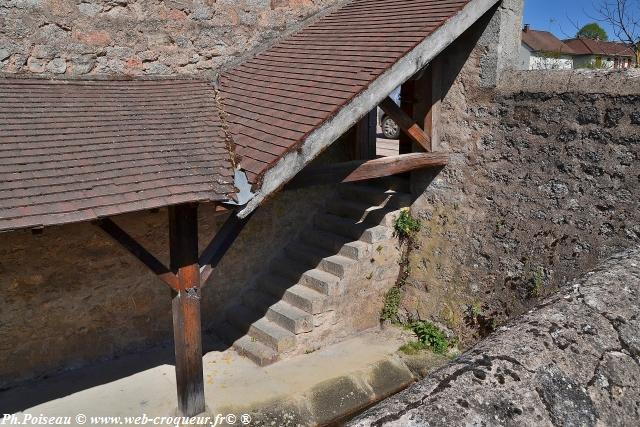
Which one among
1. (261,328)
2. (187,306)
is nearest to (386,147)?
(261,328)

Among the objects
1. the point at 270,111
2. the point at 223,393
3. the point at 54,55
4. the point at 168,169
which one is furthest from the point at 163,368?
the point at 54,55

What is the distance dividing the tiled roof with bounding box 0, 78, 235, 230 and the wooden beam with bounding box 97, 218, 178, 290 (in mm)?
416

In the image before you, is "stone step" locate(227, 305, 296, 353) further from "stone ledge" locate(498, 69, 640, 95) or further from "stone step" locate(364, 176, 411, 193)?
"stone ledge" locate(498, 69, 640, 95)

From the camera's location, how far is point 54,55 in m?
4.86

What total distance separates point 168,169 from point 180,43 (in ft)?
7.18


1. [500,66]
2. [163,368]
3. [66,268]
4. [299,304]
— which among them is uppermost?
[500,66]

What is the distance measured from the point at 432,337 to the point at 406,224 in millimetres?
1301

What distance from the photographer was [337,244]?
6234mm

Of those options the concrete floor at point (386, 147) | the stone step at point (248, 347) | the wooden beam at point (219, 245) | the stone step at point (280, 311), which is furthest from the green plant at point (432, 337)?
the concrete floor at point (386, 147)

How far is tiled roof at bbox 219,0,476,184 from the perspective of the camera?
4059 mm

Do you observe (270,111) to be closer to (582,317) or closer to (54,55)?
(54,55)

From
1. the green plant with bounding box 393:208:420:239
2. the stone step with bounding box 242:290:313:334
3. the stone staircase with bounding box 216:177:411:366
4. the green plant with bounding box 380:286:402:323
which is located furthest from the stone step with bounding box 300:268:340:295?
the green plant with bounding box 393:208:420:239

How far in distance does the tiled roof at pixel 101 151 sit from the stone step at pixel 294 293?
2095 millimetres

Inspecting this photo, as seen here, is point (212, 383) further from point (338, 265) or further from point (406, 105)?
point (406, 105)
